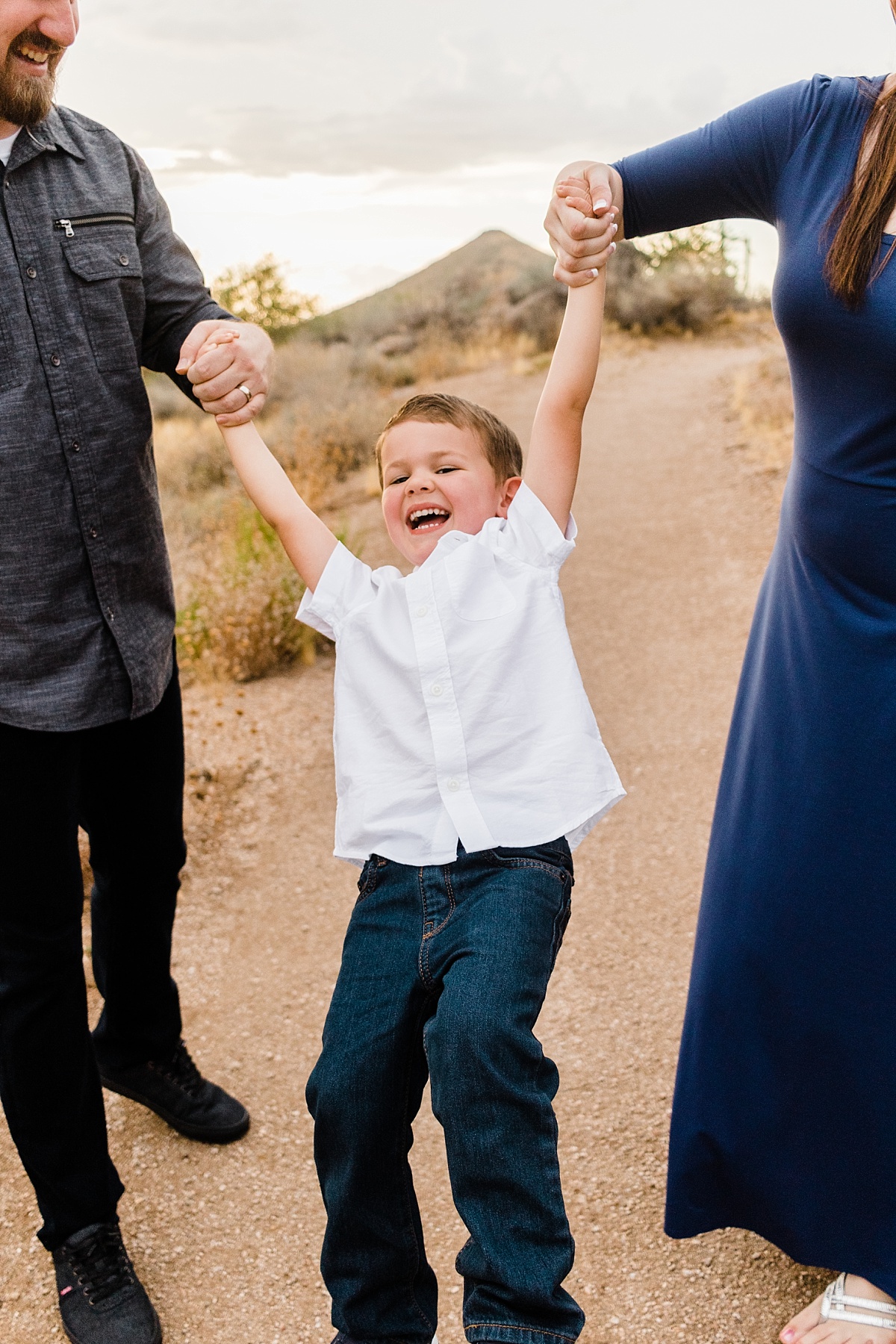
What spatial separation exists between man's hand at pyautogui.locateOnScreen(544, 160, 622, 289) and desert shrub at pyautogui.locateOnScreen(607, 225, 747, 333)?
1687 centimetres

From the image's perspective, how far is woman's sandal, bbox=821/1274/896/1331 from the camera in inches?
83.9

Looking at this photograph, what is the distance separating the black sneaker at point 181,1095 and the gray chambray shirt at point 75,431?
107 centimetres

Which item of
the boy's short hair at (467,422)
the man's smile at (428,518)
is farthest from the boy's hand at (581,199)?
the man's smile at (428,518)

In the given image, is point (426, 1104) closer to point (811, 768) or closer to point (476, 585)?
point (811, 768)

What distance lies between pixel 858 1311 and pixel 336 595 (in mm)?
1611

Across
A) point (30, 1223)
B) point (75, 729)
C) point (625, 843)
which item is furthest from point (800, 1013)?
point (625, 843)

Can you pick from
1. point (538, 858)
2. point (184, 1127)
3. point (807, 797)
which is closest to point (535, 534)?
point (538, 858)

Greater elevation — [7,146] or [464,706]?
[7,146]

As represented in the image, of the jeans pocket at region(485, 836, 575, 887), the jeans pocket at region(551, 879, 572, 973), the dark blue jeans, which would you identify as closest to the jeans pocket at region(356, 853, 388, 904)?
the dark blue jeans

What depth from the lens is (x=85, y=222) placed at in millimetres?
2084

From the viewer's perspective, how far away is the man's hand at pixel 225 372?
1999 mm

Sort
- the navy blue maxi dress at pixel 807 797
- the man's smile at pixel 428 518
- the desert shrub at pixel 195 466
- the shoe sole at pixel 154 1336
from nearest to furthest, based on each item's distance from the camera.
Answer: the navy blue maxi dress at pixel 807 797
the man's smile at pixel 428 518
the shoe sole at pixel 154 1336
the desert shrub at pixel 195 466

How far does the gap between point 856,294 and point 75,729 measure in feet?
4.89

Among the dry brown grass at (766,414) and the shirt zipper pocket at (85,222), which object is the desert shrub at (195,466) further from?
the shirt zipper pocket at (85,222)
